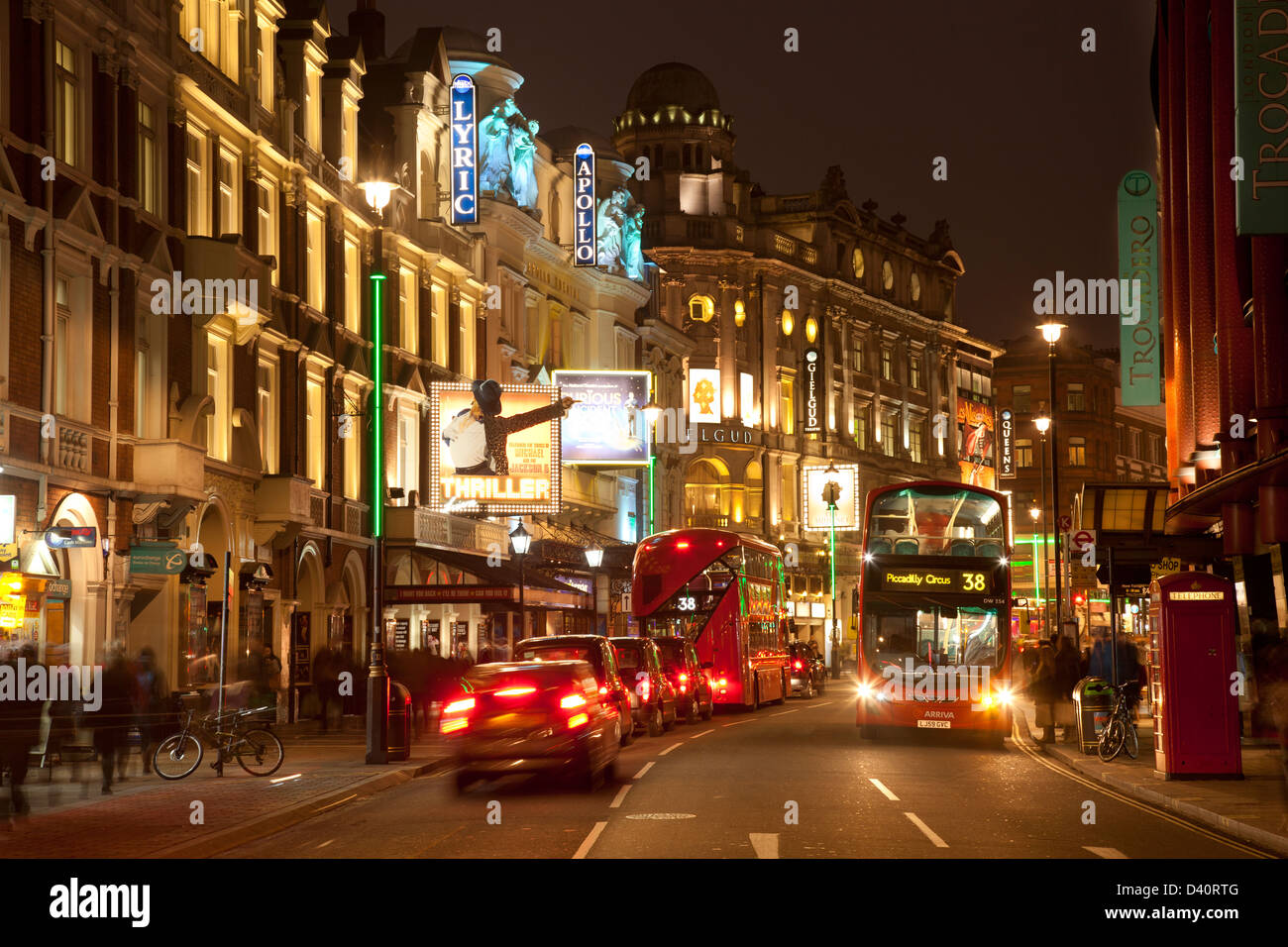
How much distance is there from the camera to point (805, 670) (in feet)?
195

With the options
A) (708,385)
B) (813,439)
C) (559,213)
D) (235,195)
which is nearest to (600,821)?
(235,195)

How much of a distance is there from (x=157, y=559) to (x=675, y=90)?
218 feet

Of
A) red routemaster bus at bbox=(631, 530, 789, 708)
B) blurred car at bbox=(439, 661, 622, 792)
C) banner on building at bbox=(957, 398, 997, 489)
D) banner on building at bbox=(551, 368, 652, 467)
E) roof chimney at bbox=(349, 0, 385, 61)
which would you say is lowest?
blurred car at bbox=(439, 661, 622, 792)

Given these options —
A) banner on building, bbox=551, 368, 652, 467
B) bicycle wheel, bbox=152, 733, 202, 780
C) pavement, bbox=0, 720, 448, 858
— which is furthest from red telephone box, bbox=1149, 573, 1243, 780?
banner on building, bbox=551, 368, 652, 467

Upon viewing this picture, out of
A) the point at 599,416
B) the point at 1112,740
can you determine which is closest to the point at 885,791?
the point at 1112,740

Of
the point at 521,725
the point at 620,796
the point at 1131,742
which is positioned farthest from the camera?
the point at 1131,742

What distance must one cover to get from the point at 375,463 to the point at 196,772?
523cm

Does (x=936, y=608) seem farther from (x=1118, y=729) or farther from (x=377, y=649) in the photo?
(x=377, y=649)

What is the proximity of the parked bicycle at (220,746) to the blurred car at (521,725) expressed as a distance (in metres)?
3.56

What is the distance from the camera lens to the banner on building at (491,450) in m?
45.8

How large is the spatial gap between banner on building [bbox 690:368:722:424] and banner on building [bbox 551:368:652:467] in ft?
98.4

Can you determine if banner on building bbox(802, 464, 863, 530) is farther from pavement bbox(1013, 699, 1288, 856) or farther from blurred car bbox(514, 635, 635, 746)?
blurred car bbox(514, 635, 635, 746)

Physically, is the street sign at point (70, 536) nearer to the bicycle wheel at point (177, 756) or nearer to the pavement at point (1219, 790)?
the bicycle wheel at point (177, 756)

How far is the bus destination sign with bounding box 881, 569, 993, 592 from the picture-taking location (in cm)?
3231
